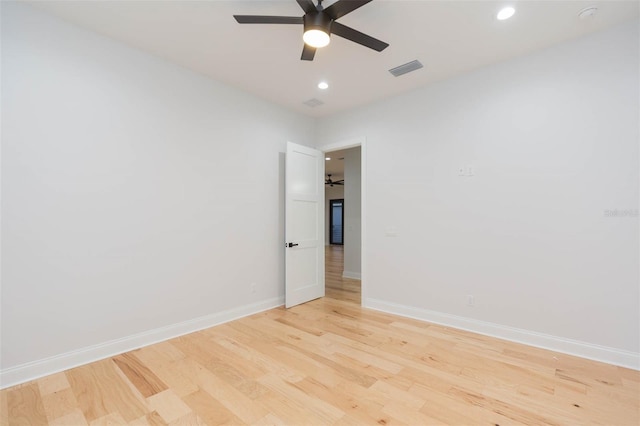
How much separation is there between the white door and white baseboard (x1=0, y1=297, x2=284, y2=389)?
2.88 ft

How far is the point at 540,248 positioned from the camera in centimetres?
281

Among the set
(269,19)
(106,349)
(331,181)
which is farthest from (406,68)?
(331,181)

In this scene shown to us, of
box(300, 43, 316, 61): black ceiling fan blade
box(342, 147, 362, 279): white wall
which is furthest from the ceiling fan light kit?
box(342, 147, 362, 279): white wall

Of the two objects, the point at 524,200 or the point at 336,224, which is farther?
the point at 336,224

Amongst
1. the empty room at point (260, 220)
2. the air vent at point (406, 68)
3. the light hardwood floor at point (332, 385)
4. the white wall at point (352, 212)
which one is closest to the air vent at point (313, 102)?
the empty room at point (260, 220)

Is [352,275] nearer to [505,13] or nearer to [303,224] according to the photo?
[303,224]

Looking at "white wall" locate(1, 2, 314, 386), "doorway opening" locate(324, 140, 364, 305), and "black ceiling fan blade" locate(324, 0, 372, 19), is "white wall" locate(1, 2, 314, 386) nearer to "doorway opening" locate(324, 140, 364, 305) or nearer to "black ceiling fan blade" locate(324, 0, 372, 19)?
"doorway opening" locate(324, 140, 364, 305)

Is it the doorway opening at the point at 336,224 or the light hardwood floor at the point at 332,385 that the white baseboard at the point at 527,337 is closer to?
the light hardwood floor at the point at 332,385

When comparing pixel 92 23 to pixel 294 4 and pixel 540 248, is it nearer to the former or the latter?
pixel 294 4

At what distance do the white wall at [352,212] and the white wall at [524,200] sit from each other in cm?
212

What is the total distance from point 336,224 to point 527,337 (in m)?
10.7

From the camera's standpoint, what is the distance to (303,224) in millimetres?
4316

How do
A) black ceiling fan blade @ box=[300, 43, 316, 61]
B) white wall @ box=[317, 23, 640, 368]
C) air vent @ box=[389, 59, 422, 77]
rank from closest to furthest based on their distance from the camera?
1. black ceiling fan blade @ box=[300, 43, 316, 61]
2. white wall @ box=[317, 23, 640, 368]
3. air vent @ box=[389, 59, 422, 77]

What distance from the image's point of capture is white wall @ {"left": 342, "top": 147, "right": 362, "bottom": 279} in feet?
20.1
